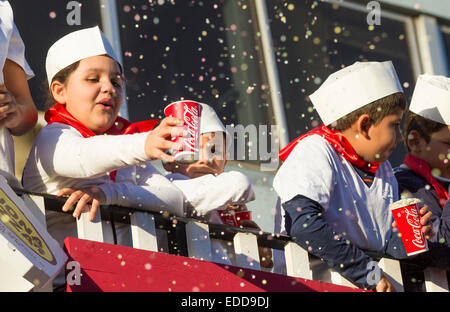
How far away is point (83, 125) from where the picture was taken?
3385 millimetres

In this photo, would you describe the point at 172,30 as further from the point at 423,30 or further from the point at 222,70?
the point at 423,30

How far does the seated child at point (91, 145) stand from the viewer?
282 centimetres

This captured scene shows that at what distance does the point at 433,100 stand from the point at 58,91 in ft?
6.66

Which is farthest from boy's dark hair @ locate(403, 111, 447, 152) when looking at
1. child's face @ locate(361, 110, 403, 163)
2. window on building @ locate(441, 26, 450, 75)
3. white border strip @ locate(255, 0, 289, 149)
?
window on building @ locate(441, 26, 450, 75)

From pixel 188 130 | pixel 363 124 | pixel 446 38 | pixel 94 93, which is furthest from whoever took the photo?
pixel 446 38

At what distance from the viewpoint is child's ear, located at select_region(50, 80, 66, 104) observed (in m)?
3.58

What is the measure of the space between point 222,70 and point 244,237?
300cm

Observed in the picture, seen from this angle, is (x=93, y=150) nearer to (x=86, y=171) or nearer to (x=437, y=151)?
(x=86, y=171)

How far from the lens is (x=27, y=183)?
3.25 meters

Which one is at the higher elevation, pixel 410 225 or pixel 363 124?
pixel 363 124

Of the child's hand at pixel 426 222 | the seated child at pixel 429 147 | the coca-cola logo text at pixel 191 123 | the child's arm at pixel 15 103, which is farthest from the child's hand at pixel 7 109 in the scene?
the seated child at pixel 429 147

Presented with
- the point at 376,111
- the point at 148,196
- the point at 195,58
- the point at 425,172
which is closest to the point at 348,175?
the point at 376,111
